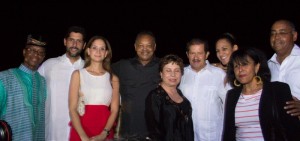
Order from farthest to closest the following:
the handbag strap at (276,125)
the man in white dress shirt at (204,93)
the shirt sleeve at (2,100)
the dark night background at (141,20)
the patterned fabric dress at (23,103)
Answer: the dark night background at (141,20), the man in white dress shirt at (204,93), the patterned fabric dress at (23,103), the shirt sleeve at (2,100), the handbag strap at (276,125)

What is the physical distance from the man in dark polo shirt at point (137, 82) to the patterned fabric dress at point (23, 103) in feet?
2.99

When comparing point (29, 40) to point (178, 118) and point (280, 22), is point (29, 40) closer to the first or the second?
point (178, 118)

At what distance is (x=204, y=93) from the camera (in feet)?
11.6

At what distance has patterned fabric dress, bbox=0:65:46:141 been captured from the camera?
132 inches

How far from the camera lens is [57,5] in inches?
335

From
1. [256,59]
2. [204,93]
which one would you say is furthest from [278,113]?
[204,93]

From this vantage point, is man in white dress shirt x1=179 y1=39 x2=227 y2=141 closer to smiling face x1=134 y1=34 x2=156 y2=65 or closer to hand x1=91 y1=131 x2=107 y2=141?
smiling face x1=134 y1=34 x2=156 y2=65

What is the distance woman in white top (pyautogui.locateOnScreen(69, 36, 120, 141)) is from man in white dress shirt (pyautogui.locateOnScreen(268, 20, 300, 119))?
1739 mm

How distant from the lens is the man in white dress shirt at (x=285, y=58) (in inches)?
132

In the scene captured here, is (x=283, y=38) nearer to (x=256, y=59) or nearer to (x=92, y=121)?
(x=256, y=59)

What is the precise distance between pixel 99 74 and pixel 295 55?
6.79ft

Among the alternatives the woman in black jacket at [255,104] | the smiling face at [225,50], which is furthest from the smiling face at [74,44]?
the woman in black jacket at [255,104]

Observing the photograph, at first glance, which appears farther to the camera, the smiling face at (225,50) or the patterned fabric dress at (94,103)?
the smiling face at (225,50)

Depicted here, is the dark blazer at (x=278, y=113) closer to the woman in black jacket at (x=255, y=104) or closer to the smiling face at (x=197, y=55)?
the woman in black jacket at (x=255, y=104)
